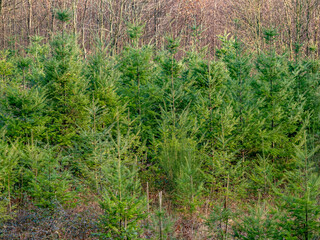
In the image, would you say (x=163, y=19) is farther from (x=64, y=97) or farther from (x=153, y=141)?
(x=153, y=141)

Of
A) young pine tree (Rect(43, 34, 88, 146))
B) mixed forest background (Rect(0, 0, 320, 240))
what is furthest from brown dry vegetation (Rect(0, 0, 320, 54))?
mixed forest background (Rect(0, 0, 320, 240))

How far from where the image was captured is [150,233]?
6312 millimetres

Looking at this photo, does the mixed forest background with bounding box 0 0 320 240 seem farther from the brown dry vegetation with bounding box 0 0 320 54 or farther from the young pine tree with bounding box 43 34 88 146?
the brown dry vegetation with bounding box 0 0 320 54

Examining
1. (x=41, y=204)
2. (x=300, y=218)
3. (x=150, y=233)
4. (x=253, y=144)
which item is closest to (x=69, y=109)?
(x=41, y=204)

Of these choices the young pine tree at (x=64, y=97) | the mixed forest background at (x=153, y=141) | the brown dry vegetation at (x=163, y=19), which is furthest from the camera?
the brown dry vegetation at (x=163, y=19)

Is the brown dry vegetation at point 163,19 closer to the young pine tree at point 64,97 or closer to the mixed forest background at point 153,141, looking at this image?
the young pine tree at point 64,97

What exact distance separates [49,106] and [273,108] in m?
5.28

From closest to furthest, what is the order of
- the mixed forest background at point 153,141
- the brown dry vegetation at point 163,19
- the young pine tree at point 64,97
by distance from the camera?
1. the mixed forest background at point 153,141
2. the young pine tree at point 64,97
3. the brown dry vegetation at point 163,19

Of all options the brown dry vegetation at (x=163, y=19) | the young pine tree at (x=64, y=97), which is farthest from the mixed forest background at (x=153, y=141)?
the brown dry vegetation at (x=163, y=19)

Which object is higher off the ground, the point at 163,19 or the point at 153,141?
the point at 163,19

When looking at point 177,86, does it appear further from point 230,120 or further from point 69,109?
point 69,109

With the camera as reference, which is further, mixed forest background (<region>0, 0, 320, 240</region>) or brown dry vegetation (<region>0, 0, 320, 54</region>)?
brown dry vegetation (<region>0, 0, 320, 54</region>)

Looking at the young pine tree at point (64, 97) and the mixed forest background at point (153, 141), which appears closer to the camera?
the mixed forest background at point (153, 141)

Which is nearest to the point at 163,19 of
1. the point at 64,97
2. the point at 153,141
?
the point at 64,97
